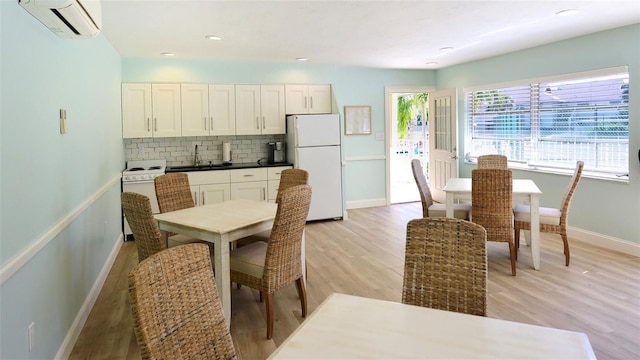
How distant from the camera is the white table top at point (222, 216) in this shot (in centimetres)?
290

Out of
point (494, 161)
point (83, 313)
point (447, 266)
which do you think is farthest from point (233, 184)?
point (447, 266)

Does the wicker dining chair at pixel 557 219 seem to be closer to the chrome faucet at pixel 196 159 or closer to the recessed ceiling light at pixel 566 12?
the recessed ceiling light at pixel 566 12

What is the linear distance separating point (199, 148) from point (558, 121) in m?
4.78

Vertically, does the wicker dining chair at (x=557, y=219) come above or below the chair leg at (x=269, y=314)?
above

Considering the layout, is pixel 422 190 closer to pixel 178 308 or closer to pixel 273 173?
pixel 273 173

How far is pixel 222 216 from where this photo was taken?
10.5ft

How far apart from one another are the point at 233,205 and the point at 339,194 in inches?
111

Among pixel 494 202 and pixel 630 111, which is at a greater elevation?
pixel 630 111

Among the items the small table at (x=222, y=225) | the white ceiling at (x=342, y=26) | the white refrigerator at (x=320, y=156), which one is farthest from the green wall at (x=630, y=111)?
the small table at (x=222, y=225)

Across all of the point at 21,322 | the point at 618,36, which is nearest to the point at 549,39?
the point at 618,36

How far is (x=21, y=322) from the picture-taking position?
1979 millimetres

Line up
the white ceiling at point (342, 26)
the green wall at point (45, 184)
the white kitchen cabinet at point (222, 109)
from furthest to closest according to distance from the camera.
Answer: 1. the white kitchen cabinet at point (222, 109)
2. the white ceiling at point (342, 26)
3. the green wall at point (45, 184)

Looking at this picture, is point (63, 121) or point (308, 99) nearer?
point (63, 121)

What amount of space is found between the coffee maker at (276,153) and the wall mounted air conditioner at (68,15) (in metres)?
3.76
